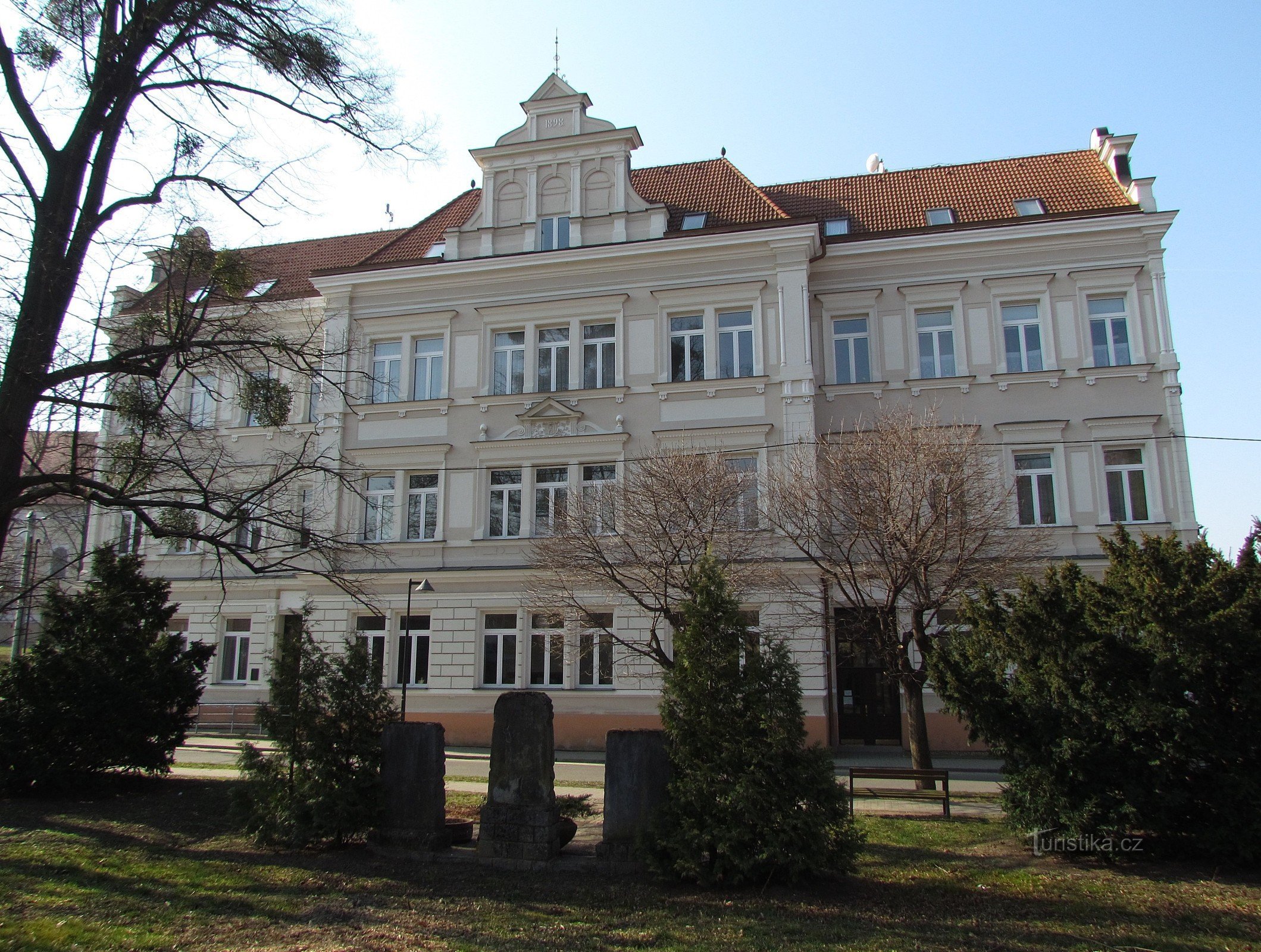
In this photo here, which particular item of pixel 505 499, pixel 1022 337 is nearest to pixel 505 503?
pixel 505 499

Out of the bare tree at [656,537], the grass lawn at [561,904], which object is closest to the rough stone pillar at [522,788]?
the grass lawn at [561,904]

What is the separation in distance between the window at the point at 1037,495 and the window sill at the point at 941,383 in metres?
2.31

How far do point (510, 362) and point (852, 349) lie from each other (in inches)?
336

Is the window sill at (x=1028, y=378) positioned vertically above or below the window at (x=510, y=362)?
below

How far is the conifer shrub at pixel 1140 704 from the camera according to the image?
27.5 feet

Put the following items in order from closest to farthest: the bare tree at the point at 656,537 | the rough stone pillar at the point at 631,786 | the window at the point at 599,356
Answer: the rough stone pillar at the point at 631,786
the bare tree at the point at 656,537
the window at the point at 599,356

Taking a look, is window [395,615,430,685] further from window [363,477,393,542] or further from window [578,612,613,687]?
window [578,612,613,687]

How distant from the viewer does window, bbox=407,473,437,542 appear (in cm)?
2316

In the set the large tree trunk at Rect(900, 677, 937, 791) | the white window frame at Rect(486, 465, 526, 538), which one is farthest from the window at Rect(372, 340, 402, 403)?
the large tree trunk at Rect(900, 677, 937, 791)

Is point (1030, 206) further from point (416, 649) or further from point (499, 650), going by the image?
point (416, 649)

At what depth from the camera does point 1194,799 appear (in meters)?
8.49

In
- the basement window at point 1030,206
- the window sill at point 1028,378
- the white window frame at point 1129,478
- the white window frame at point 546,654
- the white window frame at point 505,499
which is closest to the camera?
the white window frame at point 1129,478

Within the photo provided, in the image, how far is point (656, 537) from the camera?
1619cm

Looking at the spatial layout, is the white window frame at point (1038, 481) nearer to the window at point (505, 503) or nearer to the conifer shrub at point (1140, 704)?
the window at point (505, 503)
